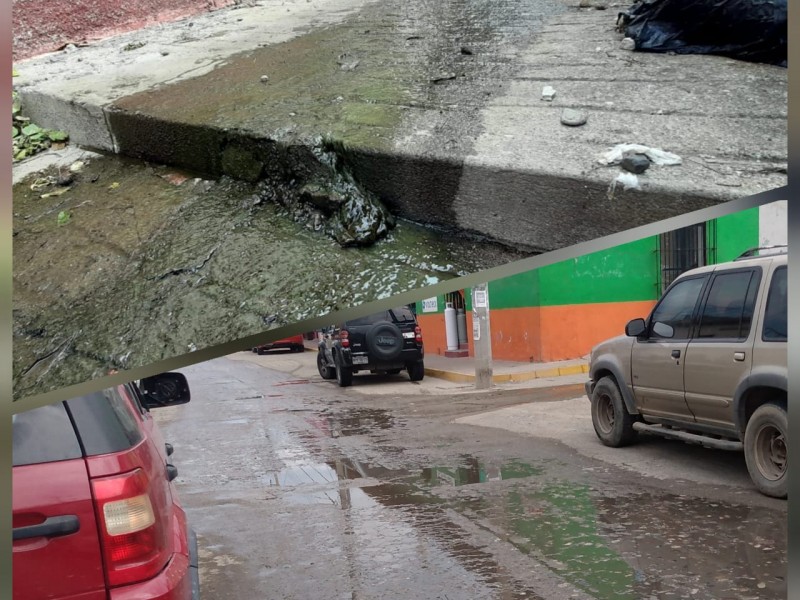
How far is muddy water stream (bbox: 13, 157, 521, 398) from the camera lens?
4.33 feet

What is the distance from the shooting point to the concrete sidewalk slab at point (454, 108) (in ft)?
4.38

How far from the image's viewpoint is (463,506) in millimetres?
4094

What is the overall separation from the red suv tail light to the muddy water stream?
0.36m

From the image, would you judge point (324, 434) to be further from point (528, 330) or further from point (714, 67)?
point (714, 67)

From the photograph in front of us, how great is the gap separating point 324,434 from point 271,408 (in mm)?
1574

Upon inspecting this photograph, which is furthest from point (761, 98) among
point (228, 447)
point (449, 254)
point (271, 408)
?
point (271, 408)

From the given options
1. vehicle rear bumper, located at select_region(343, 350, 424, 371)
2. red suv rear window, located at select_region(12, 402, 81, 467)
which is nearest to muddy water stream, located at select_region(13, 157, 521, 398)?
red suv rear window, located at select_region(12, 402, 81, 467)

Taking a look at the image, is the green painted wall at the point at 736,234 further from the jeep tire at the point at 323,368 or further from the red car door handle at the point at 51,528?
the red car door handle at the point at 51,528

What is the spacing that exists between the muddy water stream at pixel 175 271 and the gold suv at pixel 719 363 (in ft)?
9.25

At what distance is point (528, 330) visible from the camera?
14.8 ft

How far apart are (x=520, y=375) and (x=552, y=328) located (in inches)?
57.3

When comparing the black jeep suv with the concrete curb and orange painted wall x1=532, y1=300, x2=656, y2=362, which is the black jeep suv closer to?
the concrete curb

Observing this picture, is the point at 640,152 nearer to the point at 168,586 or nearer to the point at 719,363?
the point at 168,586

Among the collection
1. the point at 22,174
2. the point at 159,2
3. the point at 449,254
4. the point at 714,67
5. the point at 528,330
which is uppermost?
the point at 159,2
